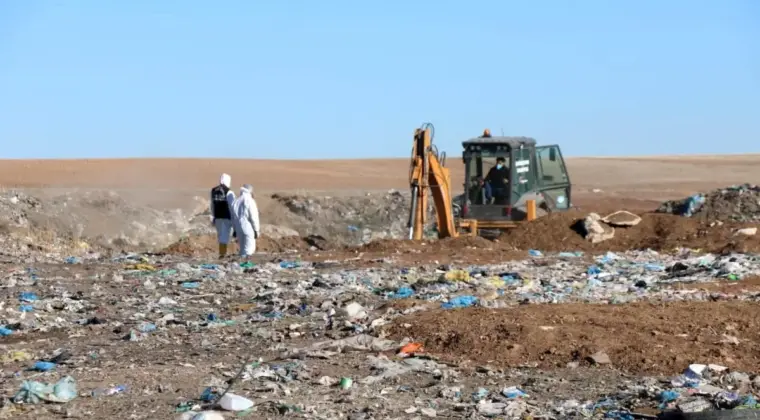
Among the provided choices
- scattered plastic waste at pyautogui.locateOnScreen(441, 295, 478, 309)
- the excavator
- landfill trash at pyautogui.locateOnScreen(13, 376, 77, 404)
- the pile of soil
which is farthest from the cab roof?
landfill trash at pyautogui.locateOnScreen(13, 376, 77, 404)

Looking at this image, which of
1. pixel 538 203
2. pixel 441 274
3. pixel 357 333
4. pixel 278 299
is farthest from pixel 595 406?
pixel 538 203

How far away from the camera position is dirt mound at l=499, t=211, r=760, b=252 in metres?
18.9

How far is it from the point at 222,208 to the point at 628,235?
278 inches

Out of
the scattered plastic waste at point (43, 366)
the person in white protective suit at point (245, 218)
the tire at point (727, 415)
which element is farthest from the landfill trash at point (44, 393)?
the person in white protective suit at point (245, 218)

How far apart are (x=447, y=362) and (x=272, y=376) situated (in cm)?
130

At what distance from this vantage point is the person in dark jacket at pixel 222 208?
1708 cm

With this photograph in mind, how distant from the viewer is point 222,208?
56.5ft

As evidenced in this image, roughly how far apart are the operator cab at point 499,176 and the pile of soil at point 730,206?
170 inches

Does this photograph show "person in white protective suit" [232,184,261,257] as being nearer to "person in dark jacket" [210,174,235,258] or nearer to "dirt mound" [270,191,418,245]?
"person in dark jacket" [210,174,235,258]

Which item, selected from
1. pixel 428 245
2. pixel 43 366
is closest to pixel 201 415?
pixel 43 366

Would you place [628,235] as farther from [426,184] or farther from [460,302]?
[460,302]

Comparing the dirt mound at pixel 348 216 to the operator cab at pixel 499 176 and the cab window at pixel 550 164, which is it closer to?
the cab window at pixel 550 164

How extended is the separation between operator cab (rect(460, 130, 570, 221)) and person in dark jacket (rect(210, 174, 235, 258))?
5234 mm

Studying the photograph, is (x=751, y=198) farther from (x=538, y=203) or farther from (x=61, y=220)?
(x=61, y=220)
